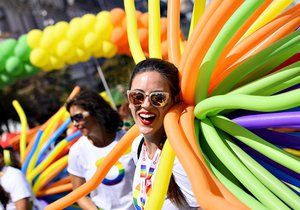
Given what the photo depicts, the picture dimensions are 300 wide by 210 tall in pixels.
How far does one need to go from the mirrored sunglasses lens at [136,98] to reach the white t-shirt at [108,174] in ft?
3.76

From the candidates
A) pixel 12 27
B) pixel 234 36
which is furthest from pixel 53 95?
pixel 234 36

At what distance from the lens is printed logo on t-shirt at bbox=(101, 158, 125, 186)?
3.00m

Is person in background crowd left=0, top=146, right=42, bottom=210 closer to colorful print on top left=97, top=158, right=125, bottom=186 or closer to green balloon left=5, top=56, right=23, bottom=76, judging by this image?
colorful print on top left=97, top=158, right=125, bottom=186

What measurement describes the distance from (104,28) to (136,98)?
14.1 ft

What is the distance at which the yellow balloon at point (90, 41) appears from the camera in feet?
19.8

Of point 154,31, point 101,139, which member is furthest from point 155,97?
point 101,139

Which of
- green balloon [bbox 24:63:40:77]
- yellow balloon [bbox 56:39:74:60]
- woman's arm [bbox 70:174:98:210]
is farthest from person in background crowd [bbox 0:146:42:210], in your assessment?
Result: green balloon [bbox 24:63:40:77]

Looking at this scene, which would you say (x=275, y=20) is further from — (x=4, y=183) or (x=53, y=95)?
(x=53, y=95)

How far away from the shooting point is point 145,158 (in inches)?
80.9

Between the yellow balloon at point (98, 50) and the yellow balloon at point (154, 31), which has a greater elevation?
the yellow balloon at point (98, 50)

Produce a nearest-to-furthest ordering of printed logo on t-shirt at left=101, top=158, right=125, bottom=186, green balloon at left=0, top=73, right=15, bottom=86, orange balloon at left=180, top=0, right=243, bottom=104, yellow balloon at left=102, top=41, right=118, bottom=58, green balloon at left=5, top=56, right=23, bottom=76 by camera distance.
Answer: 1. orange balloon at left=180, top=0, right=243, bottom=104
2. printed logo on t-shirt at left=101, top=158, right=125, bottom=186
3. yellow balloon at left=102, top=41, right=118, bottom=58
4. green balloon at left=5, top=56, right=23, bottom=76
5. green balloon at left=0, top=73, right=15, bottom=86

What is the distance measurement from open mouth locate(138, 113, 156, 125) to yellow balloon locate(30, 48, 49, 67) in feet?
15.0

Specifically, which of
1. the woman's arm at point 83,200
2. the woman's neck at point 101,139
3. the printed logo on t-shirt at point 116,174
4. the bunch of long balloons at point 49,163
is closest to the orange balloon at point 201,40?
the printed logo on t-shirt at point 116,174

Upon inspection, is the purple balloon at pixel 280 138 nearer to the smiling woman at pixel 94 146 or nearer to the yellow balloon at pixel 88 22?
the smiling woman at pixel 94 146
